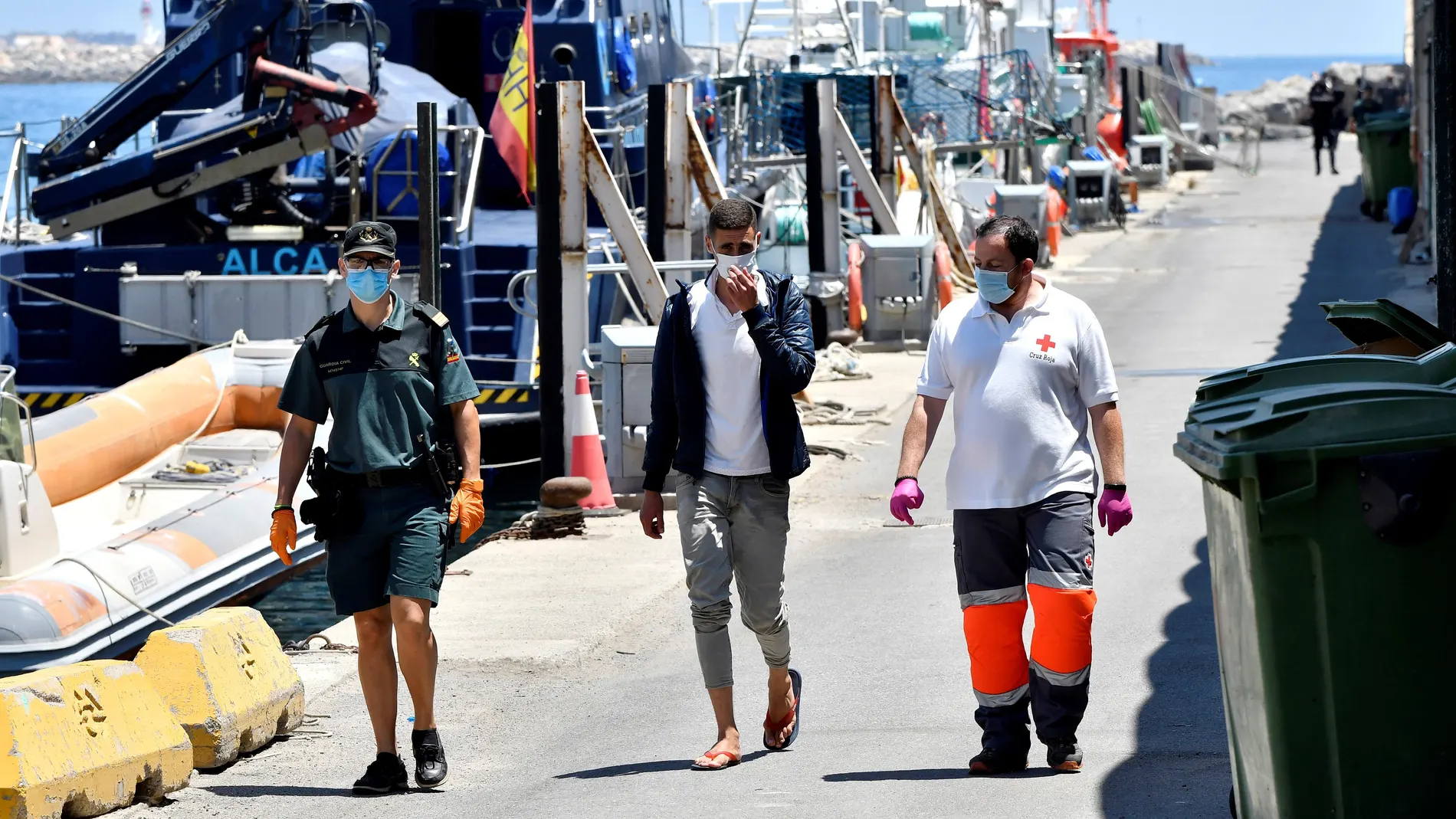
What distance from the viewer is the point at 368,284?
614cm

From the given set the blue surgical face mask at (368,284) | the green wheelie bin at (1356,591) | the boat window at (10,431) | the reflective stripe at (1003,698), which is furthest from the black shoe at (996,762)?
the boat window at (10,431)

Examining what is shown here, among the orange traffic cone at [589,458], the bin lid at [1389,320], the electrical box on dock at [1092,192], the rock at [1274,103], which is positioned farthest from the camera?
the rock at [1274,103]

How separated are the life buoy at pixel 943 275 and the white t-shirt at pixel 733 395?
14112 mm

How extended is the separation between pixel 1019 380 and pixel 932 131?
23550 mm

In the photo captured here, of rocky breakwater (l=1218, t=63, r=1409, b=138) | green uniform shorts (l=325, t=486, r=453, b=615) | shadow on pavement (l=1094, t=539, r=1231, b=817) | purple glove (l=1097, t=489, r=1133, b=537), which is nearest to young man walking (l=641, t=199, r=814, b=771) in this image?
green uniform shorts (l=325, t=486, r=453, b=615)

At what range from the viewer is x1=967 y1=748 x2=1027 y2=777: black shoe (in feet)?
19.5

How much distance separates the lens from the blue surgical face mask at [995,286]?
5871mm

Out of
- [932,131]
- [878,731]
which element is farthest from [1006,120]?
[878,731]

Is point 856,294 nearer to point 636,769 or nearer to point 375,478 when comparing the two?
point 636,769

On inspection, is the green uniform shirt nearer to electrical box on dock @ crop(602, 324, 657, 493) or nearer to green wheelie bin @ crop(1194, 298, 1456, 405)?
green wheelie bin @ crop(1194, 298, 1456, 405)

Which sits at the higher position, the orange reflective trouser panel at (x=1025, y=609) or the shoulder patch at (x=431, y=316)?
the shoulder patch at (x=431, y=316)

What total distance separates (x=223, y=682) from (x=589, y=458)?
16.9 feet

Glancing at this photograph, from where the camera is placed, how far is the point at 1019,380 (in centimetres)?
586

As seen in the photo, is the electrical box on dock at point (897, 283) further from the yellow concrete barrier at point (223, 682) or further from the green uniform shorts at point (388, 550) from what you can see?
the green uniform shorts at point (388, 550)
